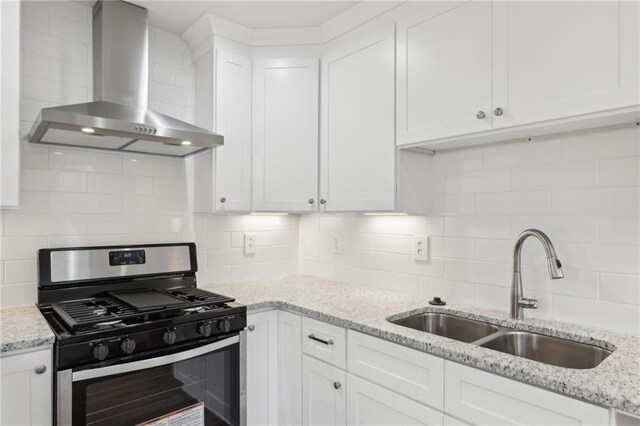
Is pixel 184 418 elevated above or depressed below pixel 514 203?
below

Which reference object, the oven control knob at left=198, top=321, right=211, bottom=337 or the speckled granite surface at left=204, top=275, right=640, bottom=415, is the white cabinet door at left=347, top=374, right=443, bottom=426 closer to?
the speckled granite surface at left=204, top=275, right=640, bottom=415

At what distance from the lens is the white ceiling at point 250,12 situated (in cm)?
208

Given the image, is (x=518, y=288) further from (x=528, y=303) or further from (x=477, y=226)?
(x=477, y=226)

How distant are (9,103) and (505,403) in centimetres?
208

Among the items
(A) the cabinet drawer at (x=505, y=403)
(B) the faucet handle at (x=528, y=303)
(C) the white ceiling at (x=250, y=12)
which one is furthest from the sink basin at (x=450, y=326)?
(C) the white ceiling at (x=250, y=12)

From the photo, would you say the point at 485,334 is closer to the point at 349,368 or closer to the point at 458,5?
the point at 349,368

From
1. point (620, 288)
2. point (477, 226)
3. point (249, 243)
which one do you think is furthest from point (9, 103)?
point (620, 288)

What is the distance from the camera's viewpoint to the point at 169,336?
1635 millimetres

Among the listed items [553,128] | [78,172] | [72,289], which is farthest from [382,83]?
[72,289]

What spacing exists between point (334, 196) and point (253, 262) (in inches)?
30.9

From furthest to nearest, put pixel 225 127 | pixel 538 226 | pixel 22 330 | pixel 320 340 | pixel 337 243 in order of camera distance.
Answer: pixel 337 243 < pixel 225 127 < pixel 320 340 < pixel 538 226 < pixel 22 330

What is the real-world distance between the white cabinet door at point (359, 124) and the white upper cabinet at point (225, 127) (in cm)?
44

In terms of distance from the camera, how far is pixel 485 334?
175cm

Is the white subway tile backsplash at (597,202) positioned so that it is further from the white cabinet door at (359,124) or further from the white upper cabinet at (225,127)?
the white upper cabinet at (225,127)
